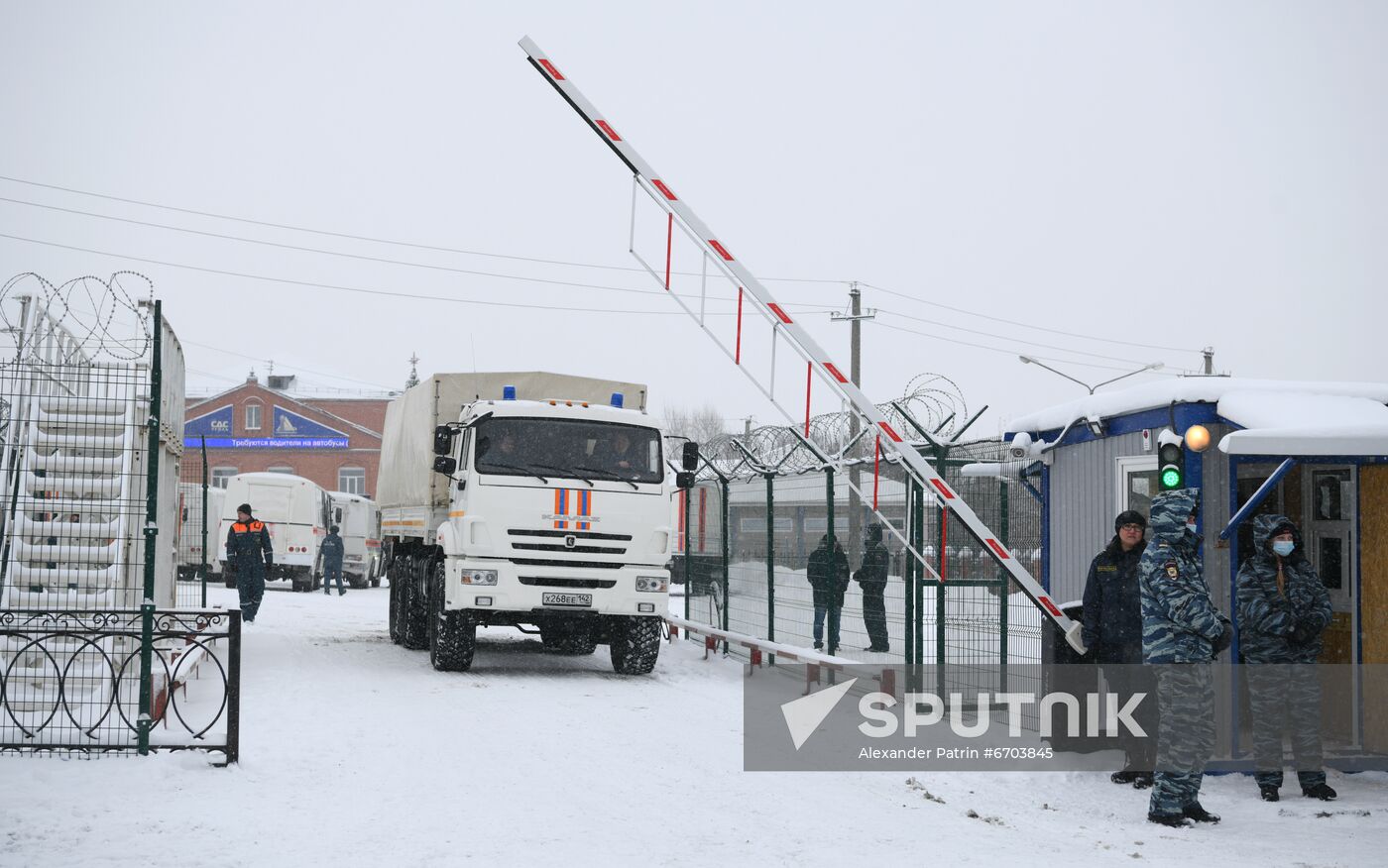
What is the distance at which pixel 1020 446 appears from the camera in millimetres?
10781

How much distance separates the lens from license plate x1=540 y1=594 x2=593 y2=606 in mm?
13914

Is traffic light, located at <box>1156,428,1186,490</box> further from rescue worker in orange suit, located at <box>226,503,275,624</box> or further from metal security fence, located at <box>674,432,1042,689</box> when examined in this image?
rescue worker in orange suit, located at <box>226,503,275,624</box>

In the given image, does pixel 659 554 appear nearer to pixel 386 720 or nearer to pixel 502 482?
pixel 502 482

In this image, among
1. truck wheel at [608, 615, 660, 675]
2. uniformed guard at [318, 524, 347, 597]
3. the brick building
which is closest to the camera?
truck wheel at [608, 615, 660, 675]

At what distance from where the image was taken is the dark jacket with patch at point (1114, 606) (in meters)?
8.93

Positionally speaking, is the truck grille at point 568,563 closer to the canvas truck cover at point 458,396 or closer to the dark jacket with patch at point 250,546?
the canvas truck cover at point 458,396

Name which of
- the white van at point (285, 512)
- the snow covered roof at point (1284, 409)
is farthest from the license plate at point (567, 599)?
the white van at point (285, 512)

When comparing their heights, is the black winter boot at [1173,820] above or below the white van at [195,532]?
below

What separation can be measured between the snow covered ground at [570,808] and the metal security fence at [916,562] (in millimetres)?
1756

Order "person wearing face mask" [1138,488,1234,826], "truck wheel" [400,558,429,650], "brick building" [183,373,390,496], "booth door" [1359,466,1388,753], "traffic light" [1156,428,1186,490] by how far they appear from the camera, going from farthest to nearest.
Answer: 1. "brick building" [183,373,390,496]
2. "truck wheel" [400,558,429,650]
3. "booth door" [1359,466,1388,753]
4. "traffic light" [1156,428,1186,490]
5. "person wearing face mask" [1138,488,1234,826]

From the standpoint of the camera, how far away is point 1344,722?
30.5ft

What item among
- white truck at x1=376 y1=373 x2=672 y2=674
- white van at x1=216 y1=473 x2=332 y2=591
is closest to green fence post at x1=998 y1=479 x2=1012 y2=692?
white truck at x1=376 y1=373 x2=672 y2=674

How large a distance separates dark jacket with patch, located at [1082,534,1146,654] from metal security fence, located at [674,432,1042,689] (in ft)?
3.86

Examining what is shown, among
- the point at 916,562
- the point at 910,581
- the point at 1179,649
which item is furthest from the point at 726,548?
the point at 1179,649
